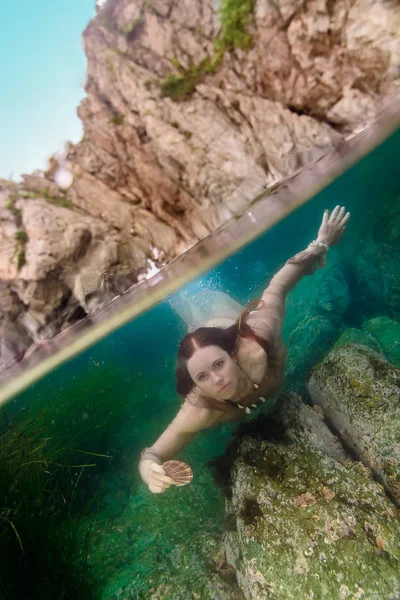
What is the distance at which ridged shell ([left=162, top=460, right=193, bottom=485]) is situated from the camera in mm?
3332

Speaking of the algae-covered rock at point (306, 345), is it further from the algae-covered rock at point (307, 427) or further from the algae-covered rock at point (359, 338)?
the algae-covered rock at point (307, 427)

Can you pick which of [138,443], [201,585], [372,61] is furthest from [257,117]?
[201,585]

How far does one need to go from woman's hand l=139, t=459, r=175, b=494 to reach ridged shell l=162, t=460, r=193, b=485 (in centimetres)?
5

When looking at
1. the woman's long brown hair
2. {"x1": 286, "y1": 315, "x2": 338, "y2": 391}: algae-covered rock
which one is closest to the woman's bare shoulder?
the woman's long brown hair

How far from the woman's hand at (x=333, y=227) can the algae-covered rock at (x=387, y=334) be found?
165 cm

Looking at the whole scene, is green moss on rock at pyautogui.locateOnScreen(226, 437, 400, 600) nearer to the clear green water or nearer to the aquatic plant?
the clear green water

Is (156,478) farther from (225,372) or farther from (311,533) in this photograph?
(311,533)

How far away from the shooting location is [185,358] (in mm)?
4195

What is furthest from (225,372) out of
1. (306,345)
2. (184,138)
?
(184,138)

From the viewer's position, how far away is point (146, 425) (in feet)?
15.6

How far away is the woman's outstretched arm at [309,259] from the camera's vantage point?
15.7 feet

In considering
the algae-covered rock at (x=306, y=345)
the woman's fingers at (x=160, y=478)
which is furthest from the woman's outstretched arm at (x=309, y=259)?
the woman's fingers at (x=160, y=478)

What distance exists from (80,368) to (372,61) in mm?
9057

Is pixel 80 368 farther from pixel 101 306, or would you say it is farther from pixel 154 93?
pixel 154 93
